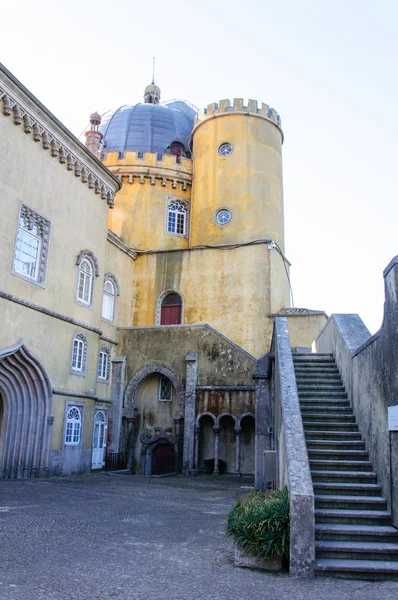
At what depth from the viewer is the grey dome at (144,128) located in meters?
32.1

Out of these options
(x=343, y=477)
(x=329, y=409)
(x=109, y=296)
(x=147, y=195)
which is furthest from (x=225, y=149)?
(x=343, y=477)

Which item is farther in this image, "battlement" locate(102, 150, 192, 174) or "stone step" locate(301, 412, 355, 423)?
"battlement" locate(102, 150, 192, 174)

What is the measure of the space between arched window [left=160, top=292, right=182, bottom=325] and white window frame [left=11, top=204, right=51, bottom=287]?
371 inches

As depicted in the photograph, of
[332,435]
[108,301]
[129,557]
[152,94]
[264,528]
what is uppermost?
[152,94]

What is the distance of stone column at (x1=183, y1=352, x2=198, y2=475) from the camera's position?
20877 mm

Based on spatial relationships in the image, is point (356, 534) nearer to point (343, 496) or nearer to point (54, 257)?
point (343, 496)

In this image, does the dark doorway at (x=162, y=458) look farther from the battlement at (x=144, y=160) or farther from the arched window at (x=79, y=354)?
the battlement at (x=144, y=160)

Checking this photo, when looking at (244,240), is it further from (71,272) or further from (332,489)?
(332,489)

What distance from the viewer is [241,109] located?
2883cm

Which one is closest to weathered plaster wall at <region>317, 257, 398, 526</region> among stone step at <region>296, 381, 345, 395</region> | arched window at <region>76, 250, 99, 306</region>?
stone step at <region>296, 381, 345, 395</region>

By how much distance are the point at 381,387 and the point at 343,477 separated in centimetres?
144

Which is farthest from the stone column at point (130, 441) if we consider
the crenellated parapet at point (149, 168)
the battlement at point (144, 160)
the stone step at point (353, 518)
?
the stone step at point (353, 518)

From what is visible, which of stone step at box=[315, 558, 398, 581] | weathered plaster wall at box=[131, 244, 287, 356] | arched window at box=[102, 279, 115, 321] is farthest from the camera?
weathered plaster wall at box=[131, 244, 287, 356]

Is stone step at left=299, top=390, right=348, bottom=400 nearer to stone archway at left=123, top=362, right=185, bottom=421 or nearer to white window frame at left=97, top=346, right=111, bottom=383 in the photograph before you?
stone archway at left=123, top=362, right=185, bottom=421
